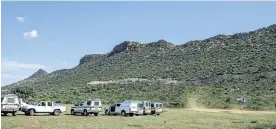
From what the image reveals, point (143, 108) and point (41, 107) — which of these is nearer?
point (41, 107)

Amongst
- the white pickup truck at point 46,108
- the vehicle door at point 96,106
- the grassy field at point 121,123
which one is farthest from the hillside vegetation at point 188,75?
the white pickup truck at point 46,108

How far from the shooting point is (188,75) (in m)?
94.4

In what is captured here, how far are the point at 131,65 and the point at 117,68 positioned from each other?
155 inches

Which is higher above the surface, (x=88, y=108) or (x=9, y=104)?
(x=9, y=104)

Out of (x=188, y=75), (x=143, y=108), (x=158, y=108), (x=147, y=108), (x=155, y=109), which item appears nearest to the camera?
(x=143, y=108)

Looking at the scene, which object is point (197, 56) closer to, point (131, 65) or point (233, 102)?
point (131, 65)

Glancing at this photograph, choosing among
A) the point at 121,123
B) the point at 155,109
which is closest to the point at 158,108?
the point at 155,109

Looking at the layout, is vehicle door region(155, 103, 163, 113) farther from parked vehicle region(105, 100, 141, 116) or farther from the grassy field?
the grassy field

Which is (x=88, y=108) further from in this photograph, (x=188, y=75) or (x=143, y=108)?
(x=188, y=75)

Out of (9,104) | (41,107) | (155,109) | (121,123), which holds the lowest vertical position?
(121,123)

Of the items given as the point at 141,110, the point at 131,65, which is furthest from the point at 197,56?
the point at 141,110

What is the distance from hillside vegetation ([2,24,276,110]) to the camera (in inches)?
2781

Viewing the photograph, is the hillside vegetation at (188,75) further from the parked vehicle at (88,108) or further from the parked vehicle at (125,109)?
the parked vehicle at (88,108)

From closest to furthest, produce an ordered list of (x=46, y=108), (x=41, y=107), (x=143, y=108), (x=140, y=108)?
(x=41, y=107) < (x=46, y=108) < (x=140, y=108) < (x=143, y=108)
